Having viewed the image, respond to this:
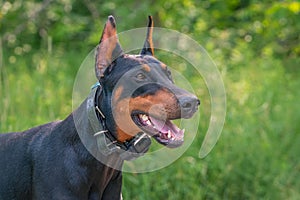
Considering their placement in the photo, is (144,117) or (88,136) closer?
(144,117)

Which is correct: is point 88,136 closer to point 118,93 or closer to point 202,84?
point 118,93

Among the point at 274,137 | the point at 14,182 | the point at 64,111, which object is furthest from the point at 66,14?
the point at 14,182

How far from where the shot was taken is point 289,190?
6496 mm

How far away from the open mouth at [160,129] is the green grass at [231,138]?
1951 mm

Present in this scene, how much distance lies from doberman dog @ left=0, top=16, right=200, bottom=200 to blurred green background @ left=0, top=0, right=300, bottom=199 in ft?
4.86

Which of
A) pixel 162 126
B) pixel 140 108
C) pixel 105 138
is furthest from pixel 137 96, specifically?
pixel 105 138

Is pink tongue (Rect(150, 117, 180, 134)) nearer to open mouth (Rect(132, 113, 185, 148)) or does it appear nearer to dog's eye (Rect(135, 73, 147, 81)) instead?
open mouth (Rect(132, 113, 185, 148))

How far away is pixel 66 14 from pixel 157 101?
5655 mm

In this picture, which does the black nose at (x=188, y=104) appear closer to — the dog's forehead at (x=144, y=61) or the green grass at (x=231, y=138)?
the dog's forehead at (x=144, y=61)

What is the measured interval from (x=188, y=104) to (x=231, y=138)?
8.56ft

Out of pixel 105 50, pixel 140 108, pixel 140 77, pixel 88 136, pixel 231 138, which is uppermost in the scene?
pixel 105 50

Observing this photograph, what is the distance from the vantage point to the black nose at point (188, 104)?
4.14 metres

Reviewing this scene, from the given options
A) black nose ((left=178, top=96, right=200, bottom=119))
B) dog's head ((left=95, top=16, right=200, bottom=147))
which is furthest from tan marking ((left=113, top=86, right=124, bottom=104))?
black nose ((left=178, top=96, right=200, bottom=119))

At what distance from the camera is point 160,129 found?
4277mm
